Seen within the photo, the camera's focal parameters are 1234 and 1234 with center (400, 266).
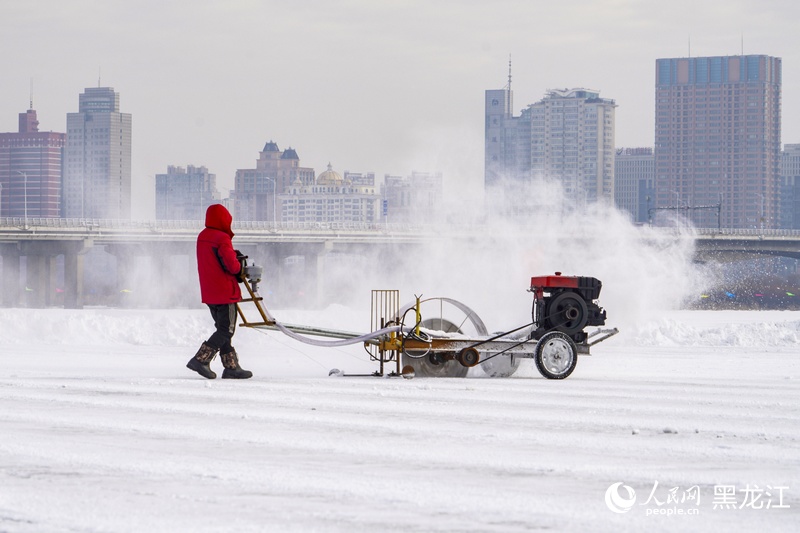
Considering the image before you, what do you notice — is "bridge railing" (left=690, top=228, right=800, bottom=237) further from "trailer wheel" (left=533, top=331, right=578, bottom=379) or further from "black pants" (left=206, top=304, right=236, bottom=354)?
"black pants" (left=206, top=304, right=236, bottom=354)

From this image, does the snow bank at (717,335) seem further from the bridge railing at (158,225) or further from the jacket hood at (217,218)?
the bridge railing at (158,225)

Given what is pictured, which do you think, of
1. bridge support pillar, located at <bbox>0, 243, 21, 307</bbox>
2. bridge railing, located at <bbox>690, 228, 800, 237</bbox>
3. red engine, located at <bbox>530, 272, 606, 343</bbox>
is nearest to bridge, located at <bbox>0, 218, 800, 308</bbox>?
bridge support pillar, located at <bbox>0, 243, 21, 307</bbox>

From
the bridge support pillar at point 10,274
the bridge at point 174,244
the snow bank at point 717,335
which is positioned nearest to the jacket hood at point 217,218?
the snow bank at point 717,335

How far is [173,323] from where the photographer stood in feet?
82.3

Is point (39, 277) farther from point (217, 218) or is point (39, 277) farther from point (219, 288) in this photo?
point (219, 288)

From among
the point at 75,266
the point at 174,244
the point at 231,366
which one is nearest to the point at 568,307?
the point at 231,366

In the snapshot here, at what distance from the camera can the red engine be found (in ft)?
47.8

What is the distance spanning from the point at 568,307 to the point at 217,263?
4.14m

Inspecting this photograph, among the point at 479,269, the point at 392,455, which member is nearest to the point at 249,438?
the point at 392,455

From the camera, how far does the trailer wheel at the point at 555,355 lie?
14203mm

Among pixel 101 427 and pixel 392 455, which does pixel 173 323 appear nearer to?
pixel 101 427

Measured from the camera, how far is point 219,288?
13586 mm

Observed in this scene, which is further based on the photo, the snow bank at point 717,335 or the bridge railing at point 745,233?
the bridge railing at point 745,233

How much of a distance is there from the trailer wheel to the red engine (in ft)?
0.90
